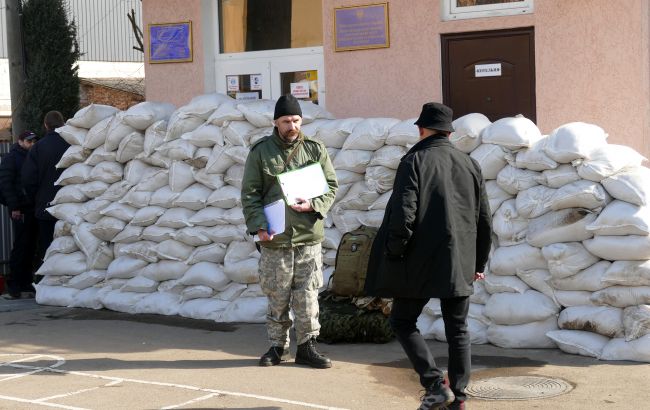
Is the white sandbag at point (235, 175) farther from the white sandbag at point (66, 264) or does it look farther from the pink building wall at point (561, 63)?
the white sandbag at point (66, 264)

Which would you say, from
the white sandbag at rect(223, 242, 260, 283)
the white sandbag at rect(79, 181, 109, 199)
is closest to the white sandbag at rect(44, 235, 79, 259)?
the white sandbag at rect(79, 181, 109, 199)

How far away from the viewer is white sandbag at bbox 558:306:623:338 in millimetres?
7242

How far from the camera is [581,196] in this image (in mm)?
7414

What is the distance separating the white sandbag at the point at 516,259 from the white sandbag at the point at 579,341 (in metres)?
0.52

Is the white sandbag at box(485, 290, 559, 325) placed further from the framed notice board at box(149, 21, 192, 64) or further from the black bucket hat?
the framed notice board at box(149, 21, 192, 64)

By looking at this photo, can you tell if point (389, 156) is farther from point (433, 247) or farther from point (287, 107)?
point (433, 247)

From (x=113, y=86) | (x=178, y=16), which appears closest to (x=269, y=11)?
(x=178, y=16)

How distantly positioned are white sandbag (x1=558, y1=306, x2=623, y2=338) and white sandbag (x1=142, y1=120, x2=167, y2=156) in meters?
4.31

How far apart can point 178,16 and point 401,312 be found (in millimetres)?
6498

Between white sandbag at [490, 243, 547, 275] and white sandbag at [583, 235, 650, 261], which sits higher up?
white sandbag at [583, 235, 650, 261]

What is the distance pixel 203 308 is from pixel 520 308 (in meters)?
3.12

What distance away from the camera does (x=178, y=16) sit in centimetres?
1159

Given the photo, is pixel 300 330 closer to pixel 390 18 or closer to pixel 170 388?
pixel 170 388

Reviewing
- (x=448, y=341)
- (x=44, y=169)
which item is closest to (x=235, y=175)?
(x=44, y=169)
